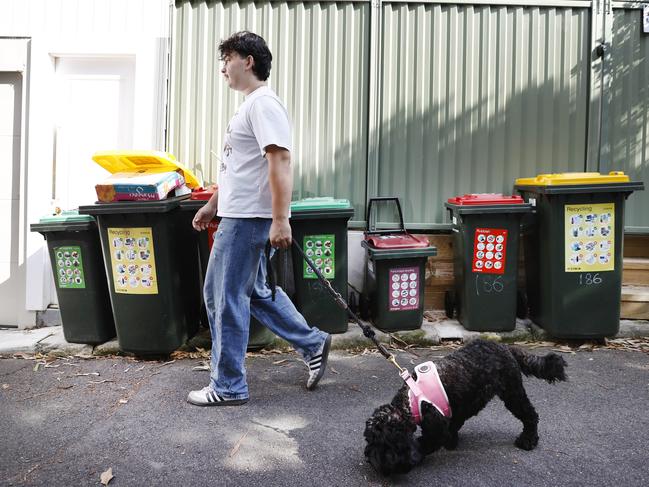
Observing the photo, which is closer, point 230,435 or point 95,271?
point 230,435

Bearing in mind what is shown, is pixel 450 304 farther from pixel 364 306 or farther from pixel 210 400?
pixel 210 400

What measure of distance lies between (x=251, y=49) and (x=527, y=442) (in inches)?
102

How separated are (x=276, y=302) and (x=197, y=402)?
30.8 inches

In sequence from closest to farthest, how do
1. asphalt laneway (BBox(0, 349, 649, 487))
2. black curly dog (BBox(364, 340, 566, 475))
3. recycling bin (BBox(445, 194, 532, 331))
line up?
black curly dog (BBox(364, 340, 566, 475)), asphalt laneway (BBox(0, 349, 649, 487)), recycling bin (BBox(445, 194, 532, 331))

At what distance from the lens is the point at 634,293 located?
5789 millimetres

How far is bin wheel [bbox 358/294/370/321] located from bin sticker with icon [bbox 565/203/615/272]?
5.61 feet

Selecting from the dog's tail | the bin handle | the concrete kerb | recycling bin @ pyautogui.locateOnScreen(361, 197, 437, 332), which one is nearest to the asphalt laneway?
the concrete kerb

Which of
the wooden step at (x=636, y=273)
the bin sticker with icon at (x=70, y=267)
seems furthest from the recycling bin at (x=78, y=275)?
the wooden step at (x=636, y=273)

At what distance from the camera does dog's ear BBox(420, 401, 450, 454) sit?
2947mm

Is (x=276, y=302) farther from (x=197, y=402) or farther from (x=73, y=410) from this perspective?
(x=73, y=410)

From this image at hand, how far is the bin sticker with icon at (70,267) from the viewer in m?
5.21

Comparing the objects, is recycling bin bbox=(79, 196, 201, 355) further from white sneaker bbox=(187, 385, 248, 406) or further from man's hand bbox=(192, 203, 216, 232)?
white sneaker bbox=(187, 385, 248, 406)

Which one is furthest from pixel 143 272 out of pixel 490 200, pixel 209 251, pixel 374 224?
pixel 490 200

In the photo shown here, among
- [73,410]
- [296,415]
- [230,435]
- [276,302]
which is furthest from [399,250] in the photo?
[73,410]
